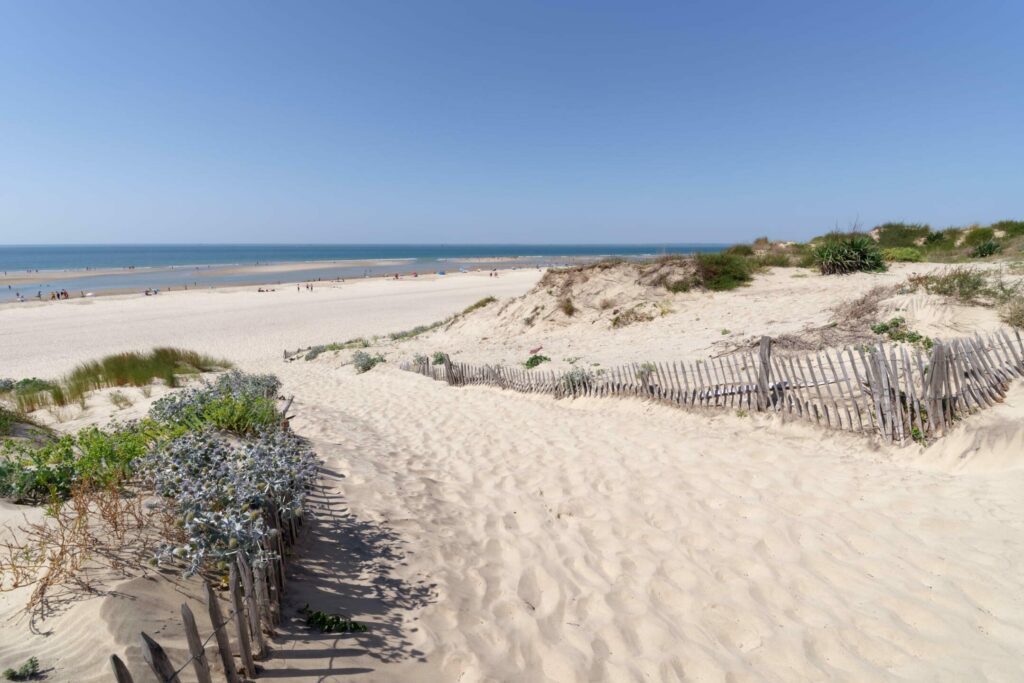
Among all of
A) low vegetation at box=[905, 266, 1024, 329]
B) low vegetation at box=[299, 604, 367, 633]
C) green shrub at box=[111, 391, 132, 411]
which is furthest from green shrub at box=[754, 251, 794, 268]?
green shrub at box=[111, 391, 132, 411]

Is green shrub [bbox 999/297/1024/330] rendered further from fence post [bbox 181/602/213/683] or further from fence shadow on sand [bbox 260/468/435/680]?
fence post [bbox 181/602/213/683]

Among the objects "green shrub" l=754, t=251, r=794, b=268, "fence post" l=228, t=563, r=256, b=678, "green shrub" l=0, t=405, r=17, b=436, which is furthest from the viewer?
"green shrub" l=754, t=251, r=794, b=268

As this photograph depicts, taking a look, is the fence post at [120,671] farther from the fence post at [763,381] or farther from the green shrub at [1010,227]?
the green shrub at [1010,227]

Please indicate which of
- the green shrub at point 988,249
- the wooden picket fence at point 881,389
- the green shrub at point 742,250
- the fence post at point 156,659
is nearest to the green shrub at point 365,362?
the wooden picket fence at point 881,389

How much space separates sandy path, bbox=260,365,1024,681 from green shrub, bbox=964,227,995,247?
91.3ft

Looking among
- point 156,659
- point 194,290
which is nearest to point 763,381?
point 156,659

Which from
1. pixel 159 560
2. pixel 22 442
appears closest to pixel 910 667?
pixel 159 560

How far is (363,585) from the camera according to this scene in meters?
3.87

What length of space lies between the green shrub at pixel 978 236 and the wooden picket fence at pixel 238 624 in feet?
111

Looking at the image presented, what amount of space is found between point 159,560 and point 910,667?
16.3 ft

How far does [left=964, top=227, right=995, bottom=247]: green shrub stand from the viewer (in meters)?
25.1

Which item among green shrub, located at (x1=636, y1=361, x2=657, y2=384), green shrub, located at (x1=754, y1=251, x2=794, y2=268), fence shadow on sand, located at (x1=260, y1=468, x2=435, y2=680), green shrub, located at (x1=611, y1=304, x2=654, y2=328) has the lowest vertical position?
fence shadow on sand, located at (x1=260, y1=468, x2=435, y2=680)

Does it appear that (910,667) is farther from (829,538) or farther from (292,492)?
(292,492)

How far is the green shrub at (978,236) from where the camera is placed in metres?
25.1
